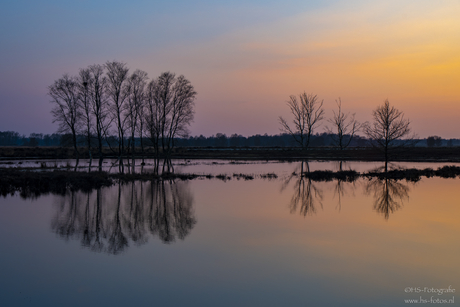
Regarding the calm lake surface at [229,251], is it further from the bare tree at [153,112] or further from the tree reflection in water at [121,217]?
the bare tree at [153,112]

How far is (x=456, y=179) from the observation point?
30672 millimetres

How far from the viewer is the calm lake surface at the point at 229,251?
8.25 m

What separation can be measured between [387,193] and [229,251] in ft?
51.4

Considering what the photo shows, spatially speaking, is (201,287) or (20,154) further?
(20,154)

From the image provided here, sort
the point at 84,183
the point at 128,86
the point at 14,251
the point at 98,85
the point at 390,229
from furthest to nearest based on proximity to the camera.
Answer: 1. the point at 128,86
2. the point at 98,85
3. the point at 84,183
4. the point at 390,229
5. the point at 14,251

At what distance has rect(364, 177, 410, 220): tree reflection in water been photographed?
60.4ft

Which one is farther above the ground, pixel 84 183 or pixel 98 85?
pixel 98 85

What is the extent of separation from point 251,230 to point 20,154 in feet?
237

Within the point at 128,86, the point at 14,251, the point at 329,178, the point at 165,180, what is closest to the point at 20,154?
the point at 128,86

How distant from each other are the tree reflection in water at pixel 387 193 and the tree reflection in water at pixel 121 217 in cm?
964

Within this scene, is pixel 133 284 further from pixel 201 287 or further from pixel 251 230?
pixel 251 230

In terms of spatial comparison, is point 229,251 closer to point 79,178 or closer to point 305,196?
point 305,196

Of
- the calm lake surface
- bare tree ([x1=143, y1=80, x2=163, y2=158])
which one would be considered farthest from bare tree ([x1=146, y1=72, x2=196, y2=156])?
the calm lake surface

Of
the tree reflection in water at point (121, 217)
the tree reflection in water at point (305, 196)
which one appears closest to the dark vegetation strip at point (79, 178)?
the tree reflection in water at point (121, 217)
